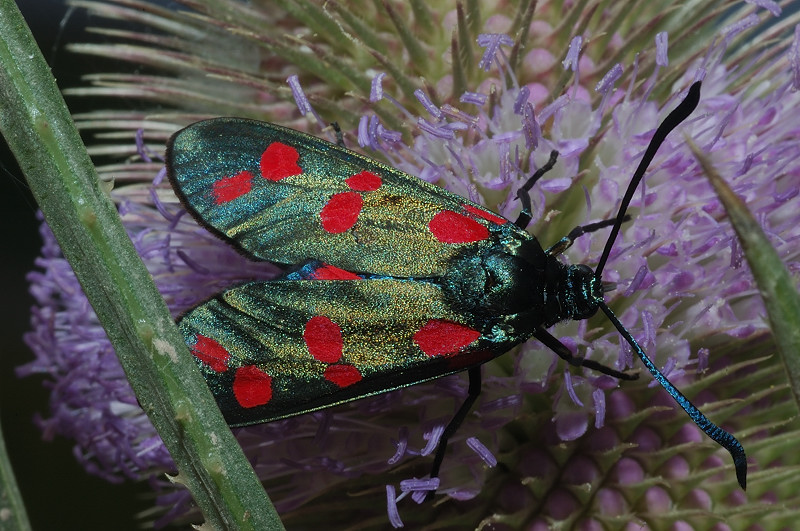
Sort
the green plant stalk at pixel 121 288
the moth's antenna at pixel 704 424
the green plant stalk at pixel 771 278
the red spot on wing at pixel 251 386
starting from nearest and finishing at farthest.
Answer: the green plant stalk at pixel 771 278 < the green plant stalk at pixel 121 288 < the moth's antenna at pixel 704 424 < the red spot on wing at pixel 251 386

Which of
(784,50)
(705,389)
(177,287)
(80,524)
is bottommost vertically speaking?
(80,524)

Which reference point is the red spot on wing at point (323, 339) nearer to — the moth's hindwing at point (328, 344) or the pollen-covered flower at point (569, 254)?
the moth's hindwing at point (328, 344)

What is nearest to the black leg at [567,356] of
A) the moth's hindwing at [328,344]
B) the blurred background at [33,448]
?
the moth's hindwing at [328,344]

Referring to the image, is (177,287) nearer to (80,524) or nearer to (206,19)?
(206,19)

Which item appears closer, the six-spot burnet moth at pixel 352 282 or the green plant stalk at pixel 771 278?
the green plant stalk at pixel 771 278

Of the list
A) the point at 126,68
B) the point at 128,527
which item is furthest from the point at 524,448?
the point at 128,527

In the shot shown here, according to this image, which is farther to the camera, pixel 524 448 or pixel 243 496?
pixel 524 448

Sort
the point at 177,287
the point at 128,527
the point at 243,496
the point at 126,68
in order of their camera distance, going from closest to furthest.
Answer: the point at 243,496
the point at 177,287
the point at 126,68
the point at 128,527

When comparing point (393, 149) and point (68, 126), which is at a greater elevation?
point (68, 126)
